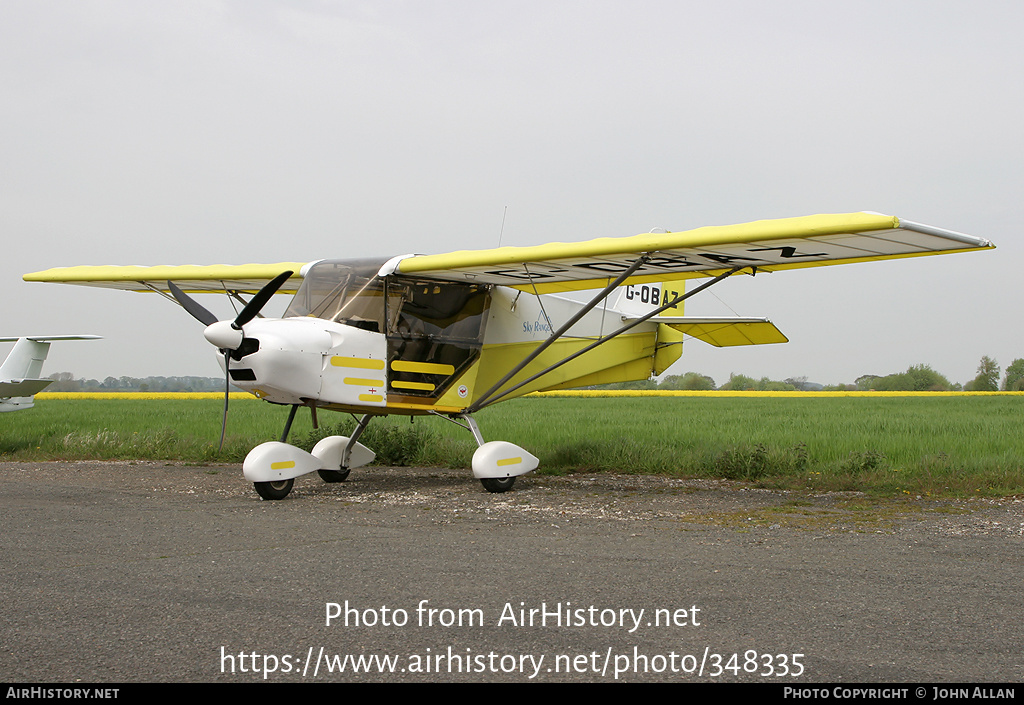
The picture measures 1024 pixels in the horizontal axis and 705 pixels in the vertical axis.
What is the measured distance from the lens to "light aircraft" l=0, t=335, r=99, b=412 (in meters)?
21.9

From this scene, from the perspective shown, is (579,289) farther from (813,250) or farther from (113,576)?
(113,576)

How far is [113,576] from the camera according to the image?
16.5 feet

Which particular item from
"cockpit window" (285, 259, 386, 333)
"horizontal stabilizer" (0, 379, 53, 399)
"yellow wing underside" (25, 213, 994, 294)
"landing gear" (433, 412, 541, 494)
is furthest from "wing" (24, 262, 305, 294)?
"horizontal stabilizer" (0, 379, 53, 399)

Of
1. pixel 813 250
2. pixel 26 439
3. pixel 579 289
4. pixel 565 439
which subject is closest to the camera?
pixel 813 250

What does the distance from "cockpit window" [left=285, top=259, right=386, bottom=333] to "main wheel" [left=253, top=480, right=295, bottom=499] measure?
196 centimetres

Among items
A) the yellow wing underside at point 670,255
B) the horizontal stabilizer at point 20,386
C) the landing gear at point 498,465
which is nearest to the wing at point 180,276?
the yellow wing underside at point 670,255

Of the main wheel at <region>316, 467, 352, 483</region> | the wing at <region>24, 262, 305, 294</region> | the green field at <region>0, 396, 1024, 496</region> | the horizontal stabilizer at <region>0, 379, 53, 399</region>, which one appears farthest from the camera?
the horizontal stabilizer at <region>0, 379, 53, 399</region>

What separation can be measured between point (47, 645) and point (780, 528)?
5658 millimetres

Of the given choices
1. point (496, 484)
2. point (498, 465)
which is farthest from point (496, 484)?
point (498, 465)

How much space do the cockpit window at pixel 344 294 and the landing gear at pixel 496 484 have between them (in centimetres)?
226

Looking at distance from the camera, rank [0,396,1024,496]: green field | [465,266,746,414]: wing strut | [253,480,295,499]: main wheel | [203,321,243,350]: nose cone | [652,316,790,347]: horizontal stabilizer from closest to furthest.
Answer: [203,321,243,350]: nose cone < [253,480,295,499]: main wheel < [465,266,746,414]: wing strut < [0,396,1024,496]: green field < [652,316,790,347]: horizontal stabilizer

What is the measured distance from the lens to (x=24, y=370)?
2302 cm

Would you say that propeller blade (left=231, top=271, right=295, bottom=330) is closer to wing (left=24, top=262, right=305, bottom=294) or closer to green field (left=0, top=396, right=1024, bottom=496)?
wing (left=24, top=262, right=305, bottom=294)

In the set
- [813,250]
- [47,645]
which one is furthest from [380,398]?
[47,645]
